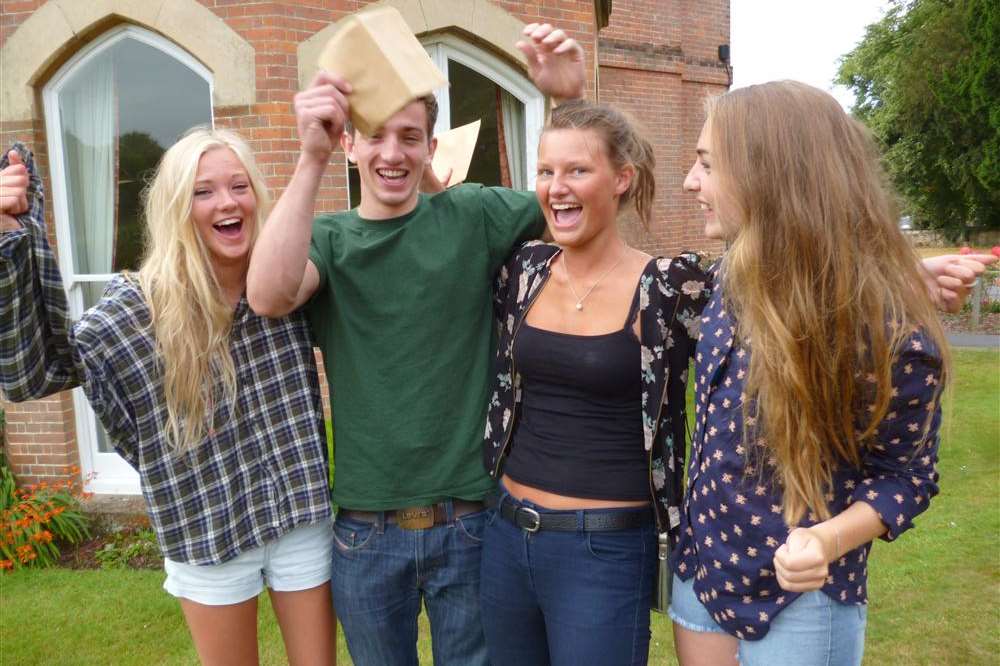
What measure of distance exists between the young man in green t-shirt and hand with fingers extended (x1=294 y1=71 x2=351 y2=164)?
22cm

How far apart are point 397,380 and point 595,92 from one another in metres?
5.52

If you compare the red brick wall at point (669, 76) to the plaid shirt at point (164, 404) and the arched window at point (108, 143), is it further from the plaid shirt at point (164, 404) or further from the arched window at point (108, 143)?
the plaid shirt at point (164, 404)

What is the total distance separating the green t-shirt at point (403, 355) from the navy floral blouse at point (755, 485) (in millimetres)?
667

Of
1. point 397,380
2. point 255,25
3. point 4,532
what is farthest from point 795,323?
point 4,532

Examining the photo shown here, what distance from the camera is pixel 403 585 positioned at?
86.0 inches

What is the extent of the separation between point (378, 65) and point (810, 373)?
119 cm

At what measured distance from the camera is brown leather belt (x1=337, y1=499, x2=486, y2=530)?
85.1 inches

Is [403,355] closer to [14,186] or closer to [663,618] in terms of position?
[14,186]

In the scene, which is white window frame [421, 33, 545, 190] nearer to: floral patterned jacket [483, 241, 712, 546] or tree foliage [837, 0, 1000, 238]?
floral patterned jacket [483, 241, 712, 546]

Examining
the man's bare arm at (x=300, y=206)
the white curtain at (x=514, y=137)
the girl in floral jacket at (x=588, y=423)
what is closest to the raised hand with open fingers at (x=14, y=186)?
the man's bare arm at (x=300, y=206)

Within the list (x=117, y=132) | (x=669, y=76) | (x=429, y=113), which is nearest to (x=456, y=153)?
(x=429, y=113)

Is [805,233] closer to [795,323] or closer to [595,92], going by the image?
[795,323]

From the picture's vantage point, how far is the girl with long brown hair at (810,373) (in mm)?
1588

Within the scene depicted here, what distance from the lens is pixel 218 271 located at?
2229 millimetres
